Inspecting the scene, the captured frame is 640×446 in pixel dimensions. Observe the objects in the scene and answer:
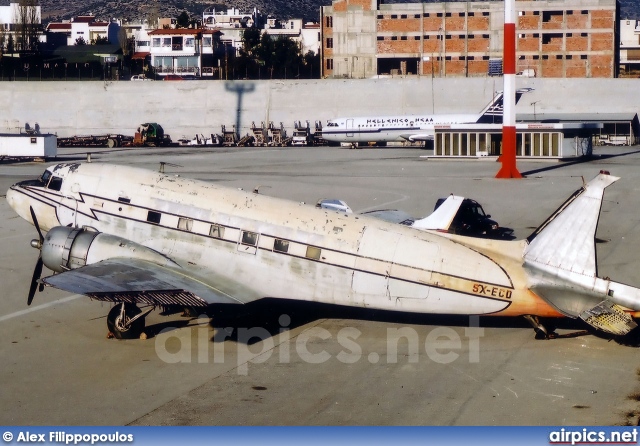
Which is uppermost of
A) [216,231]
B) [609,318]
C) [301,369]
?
[216,231]

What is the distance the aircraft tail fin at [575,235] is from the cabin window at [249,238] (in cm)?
714

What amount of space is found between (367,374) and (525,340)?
472 cm

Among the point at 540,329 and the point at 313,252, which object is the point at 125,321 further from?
the point at 540,329

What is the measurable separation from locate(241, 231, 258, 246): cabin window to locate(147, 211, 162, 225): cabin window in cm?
257

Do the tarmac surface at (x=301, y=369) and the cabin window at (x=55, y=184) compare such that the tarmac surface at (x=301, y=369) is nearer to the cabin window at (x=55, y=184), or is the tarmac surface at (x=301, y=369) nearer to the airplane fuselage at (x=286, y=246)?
the airplane fuselage at (x=286, y=246)

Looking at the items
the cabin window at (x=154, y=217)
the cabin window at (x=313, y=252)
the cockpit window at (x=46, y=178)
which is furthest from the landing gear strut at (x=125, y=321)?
the cockpit window at (x=46, y=178)

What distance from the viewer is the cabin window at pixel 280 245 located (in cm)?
2197

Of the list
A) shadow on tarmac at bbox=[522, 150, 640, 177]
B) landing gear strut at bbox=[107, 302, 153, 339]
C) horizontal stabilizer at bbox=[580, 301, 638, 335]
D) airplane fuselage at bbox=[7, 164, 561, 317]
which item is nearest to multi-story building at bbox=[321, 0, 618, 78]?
shadow on tarmac at bbox=[522, 150, 640, 177]

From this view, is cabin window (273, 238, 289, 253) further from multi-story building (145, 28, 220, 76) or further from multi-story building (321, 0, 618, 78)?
multi-story building (145, 28, 220, 76)

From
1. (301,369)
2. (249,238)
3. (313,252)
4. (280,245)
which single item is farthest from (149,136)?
(301,369)

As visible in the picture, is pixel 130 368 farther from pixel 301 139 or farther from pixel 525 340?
pixel 301 139

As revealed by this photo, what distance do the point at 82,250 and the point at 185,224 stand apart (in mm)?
2796

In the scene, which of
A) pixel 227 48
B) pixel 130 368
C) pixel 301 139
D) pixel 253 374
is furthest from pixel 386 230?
pixel 227 48

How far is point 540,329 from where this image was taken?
2102 cm
